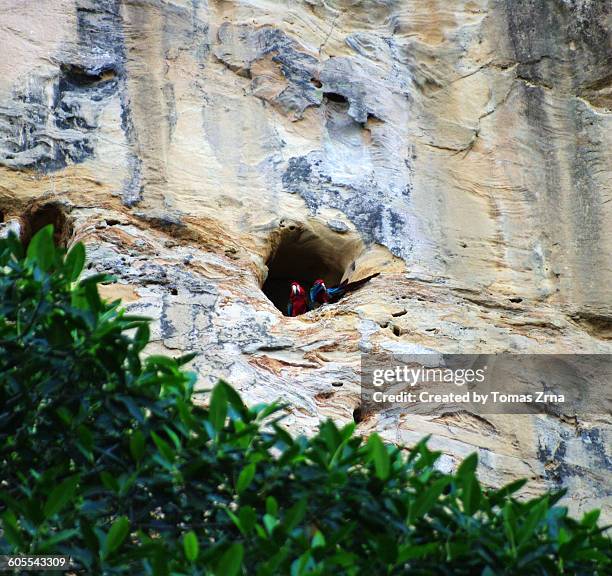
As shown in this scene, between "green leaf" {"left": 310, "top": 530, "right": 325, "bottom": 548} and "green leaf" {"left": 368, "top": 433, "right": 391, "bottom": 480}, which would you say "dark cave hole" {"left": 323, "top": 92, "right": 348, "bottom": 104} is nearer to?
"green leaf" {"left": 368, "top": 433, "right": 391, "bottom": 480}

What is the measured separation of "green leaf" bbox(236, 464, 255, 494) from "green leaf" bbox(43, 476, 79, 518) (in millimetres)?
527

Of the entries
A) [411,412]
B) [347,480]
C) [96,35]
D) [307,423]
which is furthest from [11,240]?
[96,35]

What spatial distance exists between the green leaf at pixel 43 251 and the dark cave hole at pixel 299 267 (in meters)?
3.92

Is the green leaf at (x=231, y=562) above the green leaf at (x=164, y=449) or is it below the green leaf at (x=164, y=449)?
below

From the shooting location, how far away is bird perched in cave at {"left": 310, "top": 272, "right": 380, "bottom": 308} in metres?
7.51

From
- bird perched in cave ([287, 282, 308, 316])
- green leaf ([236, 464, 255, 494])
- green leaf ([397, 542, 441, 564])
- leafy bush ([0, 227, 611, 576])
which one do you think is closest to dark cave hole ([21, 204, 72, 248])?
bird perched in cave ([287, 282, 308, 316])

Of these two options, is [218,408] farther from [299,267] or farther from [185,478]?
[299,267]

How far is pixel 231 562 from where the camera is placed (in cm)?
313

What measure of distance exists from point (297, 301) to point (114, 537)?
4.89 m

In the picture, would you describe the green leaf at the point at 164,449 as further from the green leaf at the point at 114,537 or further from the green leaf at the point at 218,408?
the green leaf at the point at 114,537

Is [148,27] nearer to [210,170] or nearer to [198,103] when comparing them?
[198,103]

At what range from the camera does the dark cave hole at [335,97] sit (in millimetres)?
8266

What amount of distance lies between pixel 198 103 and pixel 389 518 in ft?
16.2

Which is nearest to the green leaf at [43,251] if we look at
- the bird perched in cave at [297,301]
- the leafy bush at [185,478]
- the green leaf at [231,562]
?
the leafy bush at [185,478]
